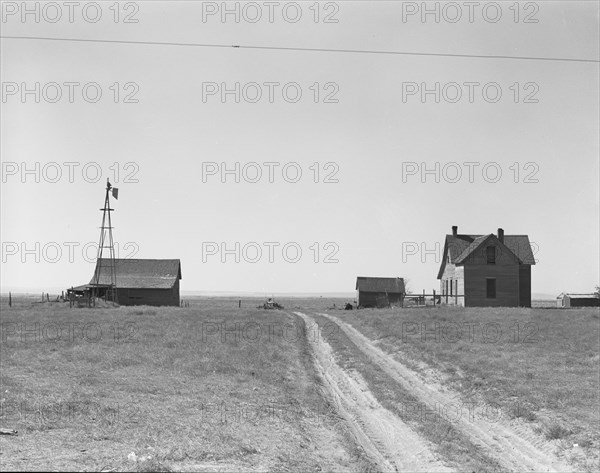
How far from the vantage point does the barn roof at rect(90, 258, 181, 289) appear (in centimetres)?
6406

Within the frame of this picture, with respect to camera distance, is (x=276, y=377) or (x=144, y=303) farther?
(x=144, y=303)

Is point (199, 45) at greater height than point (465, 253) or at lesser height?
greater

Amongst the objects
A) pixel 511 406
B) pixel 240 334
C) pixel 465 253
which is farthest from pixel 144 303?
pixel 511 406

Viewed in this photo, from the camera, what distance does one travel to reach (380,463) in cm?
909

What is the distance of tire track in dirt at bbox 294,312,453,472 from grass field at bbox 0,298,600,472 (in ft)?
0.89

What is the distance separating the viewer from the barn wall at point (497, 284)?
47.0 meters

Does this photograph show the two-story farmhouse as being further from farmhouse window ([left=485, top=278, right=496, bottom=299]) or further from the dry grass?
the dry grass

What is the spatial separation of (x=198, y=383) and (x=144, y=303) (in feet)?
167

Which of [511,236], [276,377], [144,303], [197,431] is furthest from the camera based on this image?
[144,303]

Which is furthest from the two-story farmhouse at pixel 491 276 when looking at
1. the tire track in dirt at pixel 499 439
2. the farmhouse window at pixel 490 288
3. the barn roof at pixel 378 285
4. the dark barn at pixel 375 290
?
the tire track in dirt at pixel 499 439

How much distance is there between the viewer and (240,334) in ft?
89.7

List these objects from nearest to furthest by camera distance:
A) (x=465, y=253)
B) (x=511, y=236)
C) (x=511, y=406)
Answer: (x=511, y=406) → (x=465, y=253) → (x=511, y=236)

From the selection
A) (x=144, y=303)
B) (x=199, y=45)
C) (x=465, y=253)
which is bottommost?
(x=144, y=303)

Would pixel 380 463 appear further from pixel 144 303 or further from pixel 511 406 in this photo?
A: pixel 144 303
